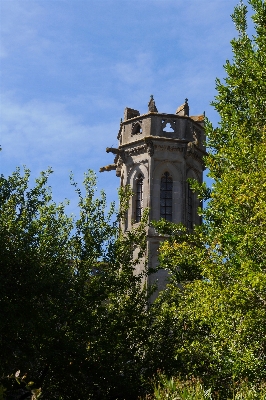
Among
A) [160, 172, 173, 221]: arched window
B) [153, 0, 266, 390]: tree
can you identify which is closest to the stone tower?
[160, 172, 173, 221]: arched window

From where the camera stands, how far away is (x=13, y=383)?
17.3m

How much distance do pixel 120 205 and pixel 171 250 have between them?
2.35 m

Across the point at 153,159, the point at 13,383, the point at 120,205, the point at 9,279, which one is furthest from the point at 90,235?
the point at 153,159

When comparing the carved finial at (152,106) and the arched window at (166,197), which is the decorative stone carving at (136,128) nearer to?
the carved finial at (152,106)

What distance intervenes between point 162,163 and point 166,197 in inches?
79.1

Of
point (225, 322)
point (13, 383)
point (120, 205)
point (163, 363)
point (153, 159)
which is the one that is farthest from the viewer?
point (153, 159)

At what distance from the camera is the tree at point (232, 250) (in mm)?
15703

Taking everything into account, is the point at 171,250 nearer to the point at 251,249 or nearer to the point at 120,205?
the point at 120,205

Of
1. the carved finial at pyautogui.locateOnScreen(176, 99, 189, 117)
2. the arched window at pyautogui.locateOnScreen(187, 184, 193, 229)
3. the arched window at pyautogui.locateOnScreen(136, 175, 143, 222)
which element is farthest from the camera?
the carved finial at pyautogui.locateOnScreen(176, 99, 189, 117)

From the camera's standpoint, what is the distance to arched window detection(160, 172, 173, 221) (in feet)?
125

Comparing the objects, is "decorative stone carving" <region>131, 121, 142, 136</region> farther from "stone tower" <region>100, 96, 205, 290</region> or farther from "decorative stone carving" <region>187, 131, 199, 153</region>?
"decorative stone carving" <region>187, 131, 199, 153</region>

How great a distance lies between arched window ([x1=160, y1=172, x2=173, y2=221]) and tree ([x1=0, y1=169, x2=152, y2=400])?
17953 millimetres

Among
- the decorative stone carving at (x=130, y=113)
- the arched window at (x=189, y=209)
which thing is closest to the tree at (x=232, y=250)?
the arched window at (x=189, y=209)

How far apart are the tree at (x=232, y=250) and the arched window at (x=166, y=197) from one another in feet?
51.2
